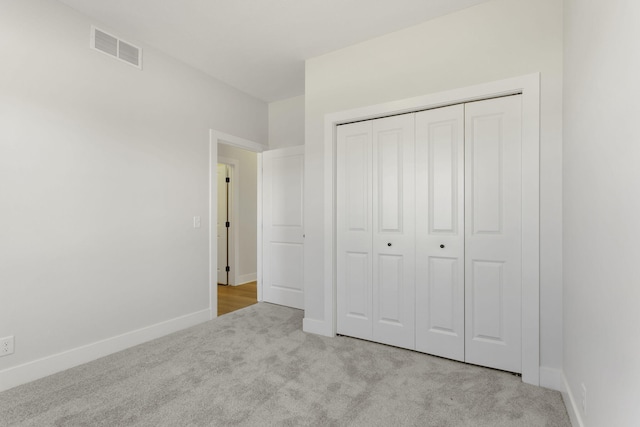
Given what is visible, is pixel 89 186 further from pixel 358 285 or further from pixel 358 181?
pixel 358 285

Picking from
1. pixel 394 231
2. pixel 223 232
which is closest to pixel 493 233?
pixel 394 231

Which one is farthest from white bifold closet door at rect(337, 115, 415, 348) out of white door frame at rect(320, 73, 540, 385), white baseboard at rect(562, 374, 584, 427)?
white baseboard at rect(562, 374, 584, 427)

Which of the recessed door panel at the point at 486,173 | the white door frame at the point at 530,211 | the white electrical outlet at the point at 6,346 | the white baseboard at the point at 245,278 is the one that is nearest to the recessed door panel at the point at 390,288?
the recessed door panel at the point at 486,173

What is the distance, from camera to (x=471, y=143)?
2.34 metres

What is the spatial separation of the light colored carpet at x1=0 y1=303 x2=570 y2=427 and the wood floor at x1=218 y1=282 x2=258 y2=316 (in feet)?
4.10

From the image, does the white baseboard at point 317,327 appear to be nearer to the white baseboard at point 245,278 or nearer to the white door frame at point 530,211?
the white door frame at point 530,211

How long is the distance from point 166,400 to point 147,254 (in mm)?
1412

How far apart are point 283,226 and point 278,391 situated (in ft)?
7.50

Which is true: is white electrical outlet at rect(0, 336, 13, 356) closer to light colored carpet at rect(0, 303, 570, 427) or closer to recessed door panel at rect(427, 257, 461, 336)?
light colored carpet at rect(0, 303, 570, 427)

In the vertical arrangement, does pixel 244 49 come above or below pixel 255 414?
above

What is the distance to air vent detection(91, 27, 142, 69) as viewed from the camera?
8.21ft

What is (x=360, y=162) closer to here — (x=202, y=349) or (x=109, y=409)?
(x=202, y=349)

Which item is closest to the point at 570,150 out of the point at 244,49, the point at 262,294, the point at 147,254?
the point at 244,49

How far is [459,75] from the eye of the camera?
237cm
